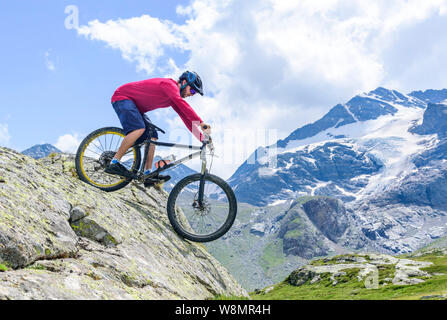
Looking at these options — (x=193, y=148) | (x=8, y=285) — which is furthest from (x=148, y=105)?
(x=8, y=285)

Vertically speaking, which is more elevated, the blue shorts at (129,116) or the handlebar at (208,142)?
the blue shorts at (129,116)

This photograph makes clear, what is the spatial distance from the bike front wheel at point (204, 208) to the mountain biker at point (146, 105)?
2.81 ft

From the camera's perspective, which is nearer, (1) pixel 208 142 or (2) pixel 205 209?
(1) pixel 208 142

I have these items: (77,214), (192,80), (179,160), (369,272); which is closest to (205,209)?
(179,160)

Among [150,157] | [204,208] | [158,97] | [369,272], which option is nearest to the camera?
[158,97]

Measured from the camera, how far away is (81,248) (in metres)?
6.11

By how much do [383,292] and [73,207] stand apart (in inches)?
3402

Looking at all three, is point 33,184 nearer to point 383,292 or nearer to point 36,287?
point 36,287

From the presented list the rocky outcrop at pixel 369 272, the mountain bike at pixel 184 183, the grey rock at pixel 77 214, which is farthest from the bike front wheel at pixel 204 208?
the rocky outcrop at pixel 369 272

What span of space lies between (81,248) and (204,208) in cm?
504

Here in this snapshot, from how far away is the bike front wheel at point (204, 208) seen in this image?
33.4 feet

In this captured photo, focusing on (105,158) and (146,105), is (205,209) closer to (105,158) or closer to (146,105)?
(105,158)

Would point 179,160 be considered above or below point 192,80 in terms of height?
below

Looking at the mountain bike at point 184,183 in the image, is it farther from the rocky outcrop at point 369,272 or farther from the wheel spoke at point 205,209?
the rocky outcrop at point 369,272
